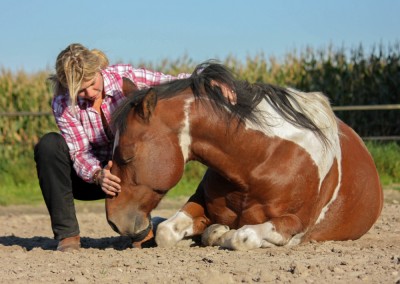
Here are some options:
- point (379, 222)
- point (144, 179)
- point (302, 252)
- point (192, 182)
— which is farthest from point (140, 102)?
point (192, 182)

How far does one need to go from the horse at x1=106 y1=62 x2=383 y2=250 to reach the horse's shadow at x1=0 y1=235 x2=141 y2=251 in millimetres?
878

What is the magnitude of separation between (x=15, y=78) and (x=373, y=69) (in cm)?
735

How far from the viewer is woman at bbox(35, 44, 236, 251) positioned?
5680mm

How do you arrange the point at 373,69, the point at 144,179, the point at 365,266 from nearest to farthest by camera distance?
1. the point at 365,266
2. the point at 144,179
3. the point at 373,69

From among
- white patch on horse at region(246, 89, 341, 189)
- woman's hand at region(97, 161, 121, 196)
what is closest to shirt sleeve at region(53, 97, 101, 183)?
woman's hand at region(97, 161, 121, 196)

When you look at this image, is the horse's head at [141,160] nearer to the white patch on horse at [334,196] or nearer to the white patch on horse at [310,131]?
the white patch on horse at [310,131]

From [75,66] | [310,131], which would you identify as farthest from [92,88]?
[310,131]

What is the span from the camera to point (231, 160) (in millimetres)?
5398

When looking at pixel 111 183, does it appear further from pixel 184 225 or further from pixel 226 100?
pixel 226 100

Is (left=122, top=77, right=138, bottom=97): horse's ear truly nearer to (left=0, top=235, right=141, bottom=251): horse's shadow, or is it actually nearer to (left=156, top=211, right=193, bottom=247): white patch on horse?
(left=156, top=211, right=193, bottom=247): white patch on horse

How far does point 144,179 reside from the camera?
529 cm

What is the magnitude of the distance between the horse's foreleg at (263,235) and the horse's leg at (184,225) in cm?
27

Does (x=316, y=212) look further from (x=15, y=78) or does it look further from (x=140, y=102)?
(x=15, y=78)

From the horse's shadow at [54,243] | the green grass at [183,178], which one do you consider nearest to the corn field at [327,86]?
the green grass at [183,178]
